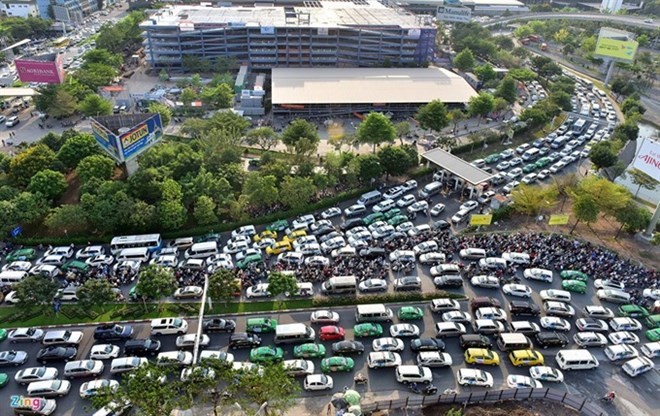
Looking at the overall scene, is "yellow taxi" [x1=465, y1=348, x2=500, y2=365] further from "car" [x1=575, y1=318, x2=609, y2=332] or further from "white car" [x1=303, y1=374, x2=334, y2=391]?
"white car" [x1=303, y1=374, x2=334, y2=391]

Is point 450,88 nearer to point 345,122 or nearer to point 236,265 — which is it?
point 345,122

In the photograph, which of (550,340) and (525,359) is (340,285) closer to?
(525,359)

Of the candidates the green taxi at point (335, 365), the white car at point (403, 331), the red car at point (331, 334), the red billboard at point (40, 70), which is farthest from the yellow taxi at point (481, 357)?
the red billboard at point (40, 70)

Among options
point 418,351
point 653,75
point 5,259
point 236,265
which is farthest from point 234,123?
point 653,75

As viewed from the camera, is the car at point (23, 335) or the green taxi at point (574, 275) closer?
the car at point (23, 335)

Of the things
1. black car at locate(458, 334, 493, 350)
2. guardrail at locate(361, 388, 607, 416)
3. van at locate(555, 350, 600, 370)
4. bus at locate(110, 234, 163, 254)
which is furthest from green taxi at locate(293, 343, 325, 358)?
bus at locate(110, 234, 163, 254)

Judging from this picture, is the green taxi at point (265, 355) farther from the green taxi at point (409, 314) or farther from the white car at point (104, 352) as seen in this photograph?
the green taxi at point (409, 314)
